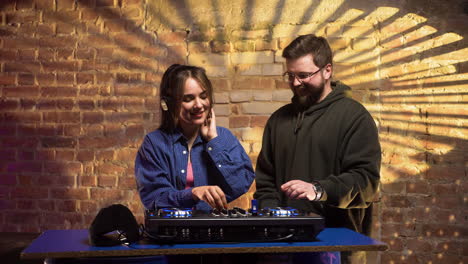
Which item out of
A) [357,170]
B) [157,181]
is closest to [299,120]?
[357,170]

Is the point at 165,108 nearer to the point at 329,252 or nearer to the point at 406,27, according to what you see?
the point at 329,252

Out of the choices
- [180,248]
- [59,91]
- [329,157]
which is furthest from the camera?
[59,91]

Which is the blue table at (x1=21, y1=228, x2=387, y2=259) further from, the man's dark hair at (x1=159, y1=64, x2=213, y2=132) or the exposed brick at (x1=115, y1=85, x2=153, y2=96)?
the exposed brick at (x1=115, y1=85, x2=153, y2=96)

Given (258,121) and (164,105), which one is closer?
(164,105)

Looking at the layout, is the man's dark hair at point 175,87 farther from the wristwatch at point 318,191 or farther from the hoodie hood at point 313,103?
the wristwatch at point 318,191

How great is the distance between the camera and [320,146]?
2234mm

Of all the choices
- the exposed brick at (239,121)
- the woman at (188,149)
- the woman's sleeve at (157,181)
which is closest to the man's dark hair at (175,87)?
the woman at (188,149)

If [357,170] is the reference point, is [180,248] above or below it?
below

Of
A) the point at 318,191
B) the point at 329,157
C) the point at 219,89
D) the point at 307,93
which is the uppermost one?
the point at 219,89

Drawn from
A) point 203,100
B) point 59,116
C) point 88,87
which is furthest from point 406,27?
point 59,116

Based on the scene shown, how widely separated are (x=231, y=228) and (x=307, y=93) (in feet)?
2.73

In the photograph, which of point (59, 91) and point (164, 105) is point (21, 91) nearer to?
point (59, 91)

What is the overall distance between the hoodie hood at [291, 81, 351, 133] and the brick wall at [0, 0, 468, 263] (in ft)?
2.56

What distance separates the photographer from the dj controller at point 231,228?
5.47 ft
